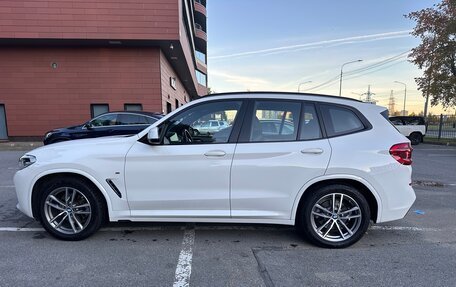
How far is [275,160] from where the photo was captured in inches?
145

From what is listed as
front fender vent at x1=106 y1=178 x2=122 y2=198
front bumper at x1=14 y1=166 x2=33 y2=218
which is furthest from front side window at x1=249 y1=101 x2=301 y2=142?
front bumper at x1=14 y1=166 x2=33 y2=218

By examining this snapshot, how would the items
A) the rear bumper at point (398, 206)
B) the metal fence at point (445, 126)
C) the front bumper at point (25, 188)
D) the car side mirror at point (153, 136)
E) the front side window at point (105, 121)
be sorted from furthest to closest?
the metal fence at point (445, 126) < the front side window at point (105, 121) < the front bumper at point (25, 188) < the rear bumper at point (398, 206) < the car side mirror at point (153, 136)

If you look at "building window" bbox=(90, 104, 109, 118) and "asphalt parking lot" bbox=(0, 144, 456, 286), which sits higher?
"building window" bbox=(90, 104, 109, 118)

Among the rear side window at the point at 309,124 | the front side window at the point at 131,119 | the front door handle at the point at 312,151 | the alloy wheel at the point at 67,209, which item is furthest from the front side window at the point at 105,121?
the front door handle at the point at 312,151

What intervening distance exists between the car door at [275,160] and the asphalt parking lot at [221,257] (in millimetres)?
497

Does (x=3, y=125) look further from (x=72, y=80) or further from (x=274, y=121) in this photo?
(x=274, y=121)

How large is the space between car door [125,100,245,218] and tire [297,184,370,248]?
996mm

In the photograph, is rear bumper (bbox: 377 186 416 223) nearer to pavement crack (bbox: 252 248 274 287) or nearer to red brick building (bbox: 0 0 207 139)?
pavement crack (bbox: 252 248 274 287)

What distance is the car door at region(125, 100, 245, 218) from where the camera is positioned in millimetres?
3711

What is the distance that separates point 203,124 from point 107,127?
7.41 metres

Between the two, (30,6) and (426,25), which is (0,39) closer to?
(30,6)

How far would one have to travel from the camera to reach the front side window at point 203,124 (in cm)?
381

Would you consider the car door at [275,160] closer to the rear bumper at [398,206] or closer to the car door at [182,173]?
the car door at [182,173]

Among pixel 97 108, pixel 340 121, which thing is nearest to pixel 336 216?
pixel 340 121
